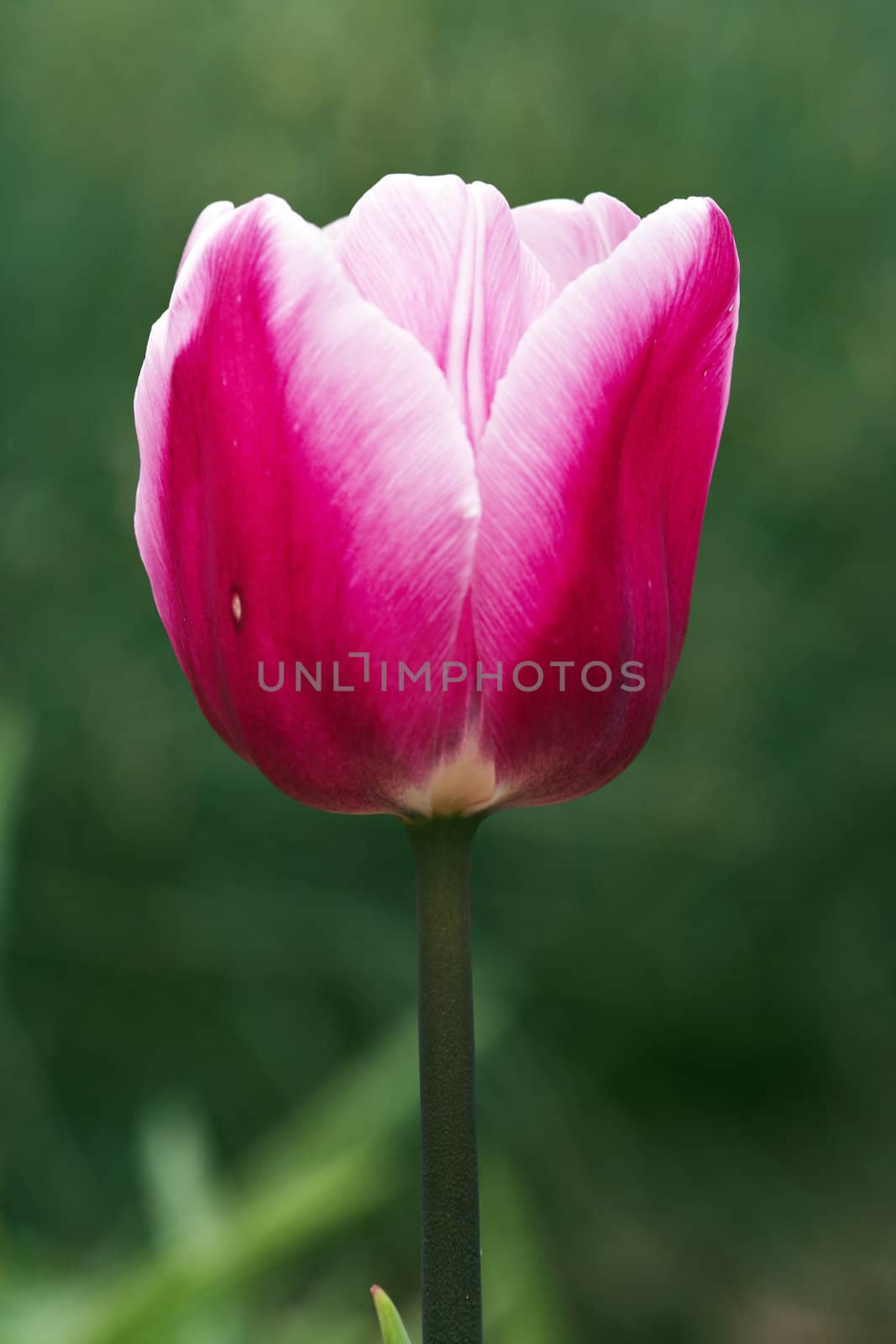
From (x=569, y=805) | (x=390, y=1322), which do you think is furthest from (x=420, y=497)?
(x=569, y=805)

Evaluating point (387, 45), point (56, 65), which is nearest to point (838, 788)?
point (387, 45)

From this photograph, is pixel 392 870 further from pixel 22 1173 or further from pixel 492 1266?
pixel 492 1266

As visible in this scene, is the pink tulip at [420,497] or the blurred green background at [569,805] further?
the blurred green background at [569,805]

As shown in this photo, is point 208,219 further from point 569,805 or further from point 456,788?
point 569,805

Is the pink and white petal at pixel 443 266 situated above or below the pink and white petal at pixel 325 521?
above

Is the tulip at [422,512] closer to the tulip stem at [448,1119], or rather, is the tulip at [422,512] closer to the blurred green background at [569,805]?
the tulip stem at [448,1119]

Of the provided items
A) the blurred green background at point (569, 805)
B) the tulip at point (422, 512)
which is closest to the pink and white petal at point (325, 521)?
the tulip at point (422, 512)
